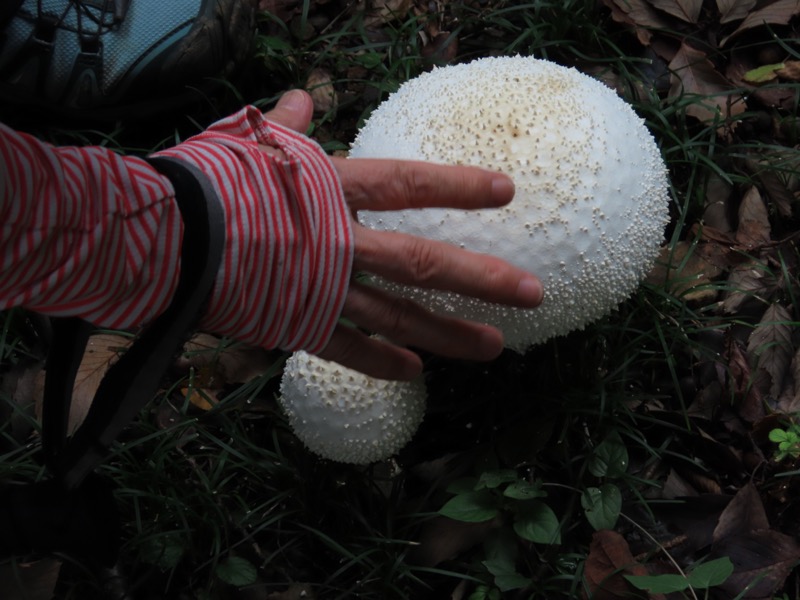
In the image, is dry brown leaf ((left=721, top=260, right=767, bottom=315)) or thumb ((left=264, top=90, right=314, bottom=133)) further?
dry brown leaf ((left=721, top=260, right=767, bottom=315))

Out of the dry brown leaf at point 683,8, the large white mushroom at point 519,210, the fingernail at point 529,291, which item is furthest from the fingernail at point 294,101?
the dry brown leaf at point 683,8

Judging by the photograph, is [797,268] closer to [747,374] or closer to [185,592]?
[747,374]

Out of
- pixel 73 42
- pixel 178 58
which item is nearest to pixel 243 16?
pixel 178 58

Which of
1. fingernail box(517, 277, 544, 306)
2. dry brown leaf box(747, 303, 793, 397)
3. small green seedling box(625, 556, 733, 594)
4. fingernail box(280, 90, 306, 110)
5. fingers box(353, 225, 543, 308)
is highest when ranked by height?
fingernail box(280, 90, 306, 110)

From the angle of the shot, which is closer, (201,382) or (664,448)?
(664,448)

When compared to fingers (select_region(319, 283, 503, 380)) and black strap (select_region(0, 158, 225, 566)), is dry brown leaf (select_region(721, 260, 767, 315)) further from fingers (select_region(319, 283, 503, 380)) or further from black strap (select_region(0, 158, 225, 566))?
black strap (select_region(0, 158, 225, 566))

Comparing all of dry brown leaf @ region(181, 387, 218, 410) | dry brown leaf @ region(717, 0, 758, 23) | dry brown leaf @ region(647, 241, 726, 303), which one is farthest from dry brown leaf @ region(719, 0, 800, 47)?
dry brown leaf @ region(181, 387, 218, 410)

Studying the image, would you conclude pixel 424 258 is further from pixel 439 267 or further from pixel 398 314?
pixel 398 314

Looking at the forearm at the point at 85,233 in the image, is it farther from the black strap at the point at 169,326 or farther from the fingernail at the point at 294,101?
the fingernail at the point at 294,101
